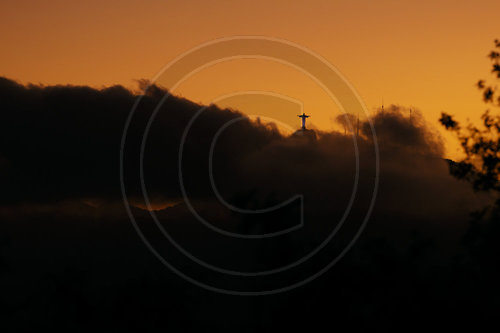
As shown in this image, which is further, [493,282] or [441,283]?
[441,283]

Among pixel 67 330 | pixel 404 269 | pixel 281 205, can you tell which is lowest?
pixel 67 330

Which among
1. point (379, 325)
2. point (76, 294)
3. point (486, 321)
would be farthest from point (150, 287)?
point (486, 321)

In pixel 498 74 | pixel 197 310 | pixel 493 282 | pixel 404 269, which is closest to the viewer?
pixel 498 74

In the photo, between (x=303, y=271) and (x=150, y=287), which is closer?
(x=303, y=271)

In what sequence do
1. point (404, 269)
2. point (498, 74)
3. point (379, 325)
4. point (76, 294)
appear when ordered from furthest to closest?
point (76, 294)
point (404, 269)
point (379, 325)
point (498, 74)

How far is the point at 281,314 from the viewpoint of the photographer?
6106 centimetres

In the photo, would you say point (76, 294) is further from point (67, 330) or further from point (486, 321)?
point (486, 321)

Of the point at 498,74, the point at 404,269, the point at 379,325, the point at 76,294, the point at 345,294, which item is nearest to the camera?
the point at 498,74

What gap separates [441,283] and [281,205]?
65.8 ft

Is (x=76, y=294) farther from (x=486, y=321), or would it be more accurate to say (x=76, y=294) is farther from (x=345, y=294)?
(x=486, y=321)

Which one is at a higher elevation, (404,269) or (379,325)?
(404,269)

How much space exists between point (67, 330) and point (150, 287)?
14.5 metres

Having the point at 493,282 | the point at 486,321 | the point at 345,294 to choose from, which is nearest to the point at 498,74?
the point at 493,282

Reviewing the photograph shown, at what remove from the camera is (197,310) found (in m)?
107
